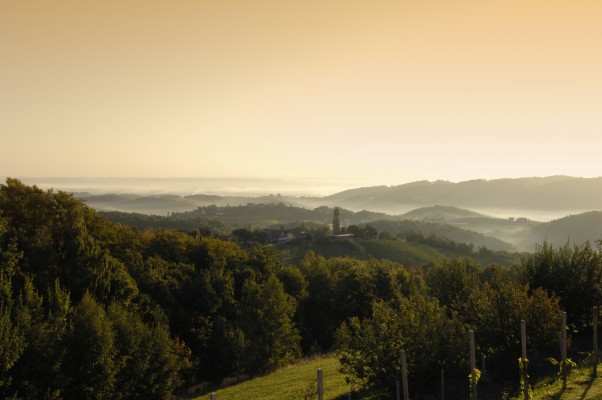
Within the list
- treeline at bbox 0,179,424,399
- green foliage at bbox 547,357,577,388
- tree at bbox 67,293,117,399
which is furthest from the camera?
tree at bbox 67,293,117,399

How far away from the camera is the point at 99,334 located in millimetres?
25281

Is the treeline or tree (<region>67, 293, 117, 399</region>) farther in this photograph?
tree (<region>67, 293, 117, 399</region>)

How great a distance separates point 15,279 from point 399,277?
4662 centimetres

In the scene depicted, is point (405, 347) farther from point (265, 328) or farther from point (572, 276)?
point (265, 328)

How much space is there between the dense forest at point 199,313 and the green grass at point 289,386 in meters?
2.28

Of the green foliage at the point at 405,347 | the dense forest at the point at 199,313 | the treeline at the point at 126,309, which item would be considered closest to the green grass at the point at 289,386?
the dense forest at the point at 199,313

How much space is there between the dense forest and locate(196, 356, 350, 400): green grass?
228cm

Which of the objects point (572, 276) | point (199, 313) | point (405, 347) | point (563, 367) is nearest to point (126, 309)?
point (199, 313)

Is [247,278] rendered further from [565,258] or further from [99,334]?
[565,258]

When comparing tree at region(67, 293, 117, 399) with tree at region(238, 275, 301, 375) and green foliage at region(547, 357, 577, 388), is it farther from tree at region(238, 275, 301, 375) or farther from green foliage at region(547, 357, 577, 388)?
green foliage at region(547, 357, 577, 388)

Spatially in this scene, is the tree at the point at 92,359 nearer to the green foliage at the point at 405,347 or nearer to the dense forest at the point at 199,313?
the dense forest at the point at 199,313

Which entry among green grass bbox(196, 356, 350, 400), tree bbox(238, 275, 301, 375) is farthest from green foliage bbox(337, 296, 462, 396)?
tree bbox(238, 275, 301, 375)

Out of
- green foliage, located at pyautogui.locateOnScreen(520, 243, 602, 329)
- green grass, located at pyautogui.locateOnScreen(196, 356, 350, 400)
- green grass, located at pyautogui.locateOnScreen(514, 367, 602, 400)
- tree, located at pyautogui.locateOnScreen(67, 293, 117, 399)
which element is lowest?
green grass, located at pyautogui.locateOnScreen(196, 356, 350, 400)

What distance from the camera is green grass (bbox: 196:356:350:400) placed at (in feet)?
84.3
